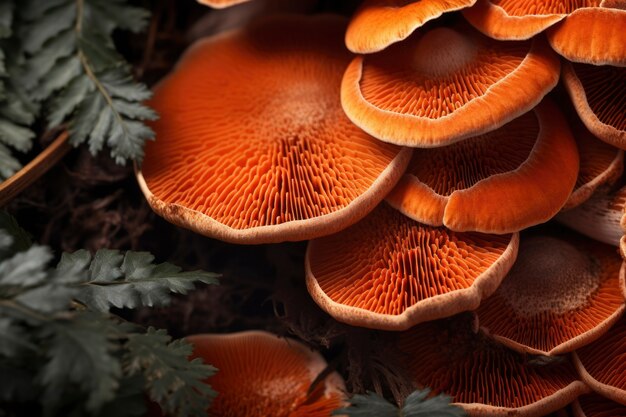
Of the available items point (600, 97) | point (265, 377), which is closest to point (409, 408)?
point (265, 377)

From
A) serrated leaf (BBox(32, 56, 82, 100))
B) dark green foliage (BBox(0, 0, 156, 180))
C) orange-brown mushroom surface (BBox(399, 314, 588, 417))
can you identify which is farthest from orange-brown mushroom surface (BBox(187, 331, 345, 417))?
serrated leaf (BBox(32, 56, 82, 100))

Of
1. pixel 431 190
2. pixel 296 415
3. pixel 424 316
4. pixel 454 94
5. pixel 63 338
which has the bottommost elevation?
pixel 296 415

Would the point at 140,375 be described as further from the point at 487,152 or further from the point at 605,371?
the point at 605,371

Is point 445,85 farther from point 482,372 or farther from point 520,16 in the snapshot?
point 482,372

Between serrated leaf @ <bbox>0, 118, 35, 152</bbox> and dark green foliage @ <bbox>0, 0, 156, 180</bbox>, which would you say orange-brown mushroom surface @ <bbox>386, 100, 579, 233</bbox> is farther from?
serrated leaf @ <bbox>0, 118, 35, 152</bbox>

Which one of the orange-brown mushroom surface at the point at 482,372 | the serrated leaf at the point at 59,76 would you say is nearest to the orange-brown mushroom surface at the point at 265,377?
the orange-brown mushroom surface at the point at 482,372

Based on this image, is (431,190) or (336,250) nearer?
(431,190)

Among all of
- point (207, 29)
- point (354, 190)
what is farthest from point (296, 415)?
point (207, 29)
